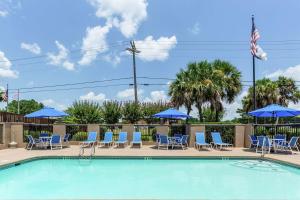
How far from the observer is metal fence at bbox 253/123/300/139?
15.3m

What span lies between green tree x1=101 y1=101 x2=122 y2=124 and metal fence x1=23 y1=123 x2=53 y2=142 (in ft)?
18.8

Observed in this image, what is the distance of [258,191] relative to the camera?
7863mm

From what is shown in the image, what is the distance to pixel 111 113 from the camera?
79.3 feet

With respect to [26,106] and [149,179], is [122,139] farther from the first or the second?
[26,106]

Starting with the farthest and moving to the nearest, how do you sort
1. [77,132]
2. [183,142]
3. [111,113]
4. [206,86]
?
[206,86] → [111,113] → [77,132] → [183,142]

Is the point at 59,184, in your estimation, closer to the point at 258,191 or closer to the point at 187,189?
the point at 187,189

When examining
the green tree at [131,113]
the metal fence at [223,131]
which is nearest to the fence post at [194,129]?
the metal fence at [223,131]

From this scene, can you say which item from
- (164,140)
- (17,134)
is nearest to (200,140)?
(164,140)

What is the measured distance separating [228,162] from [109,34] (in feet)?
71.9

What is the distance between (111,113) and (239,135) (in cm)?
1092

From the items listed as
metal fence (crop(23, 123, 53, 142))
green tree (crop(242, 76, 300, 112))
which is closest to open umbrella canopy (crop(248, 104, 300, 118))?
metal fence (crop(23, 123, 53, 142))

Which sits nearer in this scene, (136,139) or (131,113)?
Result: (136,139)

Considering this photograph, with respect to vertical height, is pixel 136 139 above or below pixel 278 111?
below

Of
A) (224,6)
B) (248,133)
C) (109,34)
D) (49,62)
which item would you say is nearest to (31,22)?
(109,34)
